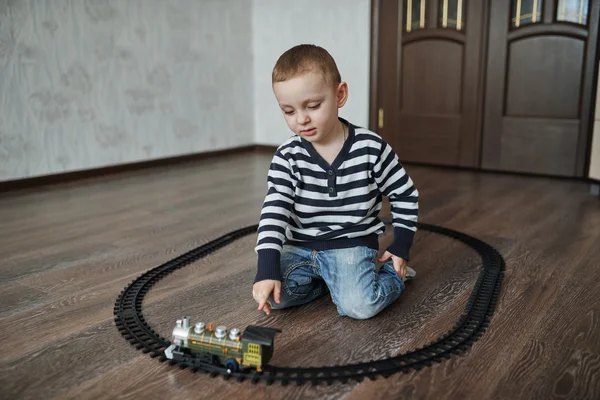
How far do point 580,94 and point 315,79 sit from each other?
2.27 meters

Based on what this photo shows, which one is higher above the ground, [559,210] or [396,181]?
[396,181]

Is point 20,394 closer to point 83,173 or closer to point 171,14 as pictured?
point 83,173

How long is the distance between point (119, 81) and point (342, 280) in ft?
7.54

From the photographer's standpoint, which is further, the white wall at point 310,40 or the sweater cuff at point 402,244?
the white wall at point 310,40

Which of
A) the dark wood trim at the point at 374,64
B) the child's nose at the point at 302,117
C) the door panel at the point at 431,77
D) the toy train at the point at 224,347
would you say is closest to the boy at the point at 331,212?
the child's nose at the point at 302,117

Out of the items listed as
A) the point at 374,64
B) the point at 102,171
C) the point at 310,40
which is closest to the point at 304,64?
the point at 102,171

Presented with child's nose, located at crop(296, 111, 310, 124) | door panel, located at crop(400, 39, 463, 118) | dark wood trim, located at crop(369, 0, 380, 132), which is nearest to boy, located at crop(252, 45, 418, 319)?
child's nose, located at crop(296, 111, 310, 124)

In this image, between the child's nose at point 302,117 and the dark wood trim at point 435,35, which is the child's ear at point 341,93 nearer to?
the child's nose at point 302,117

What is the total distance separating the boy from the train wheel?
0.63ft

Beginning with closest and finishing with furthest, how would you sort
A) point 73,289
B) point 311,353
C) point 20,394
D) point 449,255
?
point 20,394 → point 311,353 → point 73,289 → point 449,255

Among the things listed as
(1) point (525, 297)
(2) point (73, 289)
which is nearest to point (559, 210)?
(1) point (525, 297)

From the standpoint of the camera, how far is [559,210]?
89.4 inches

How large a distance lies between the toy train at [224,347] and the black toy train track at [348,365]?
0.01 meters

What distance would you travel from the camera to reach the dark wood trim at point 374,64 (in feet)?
11.2
